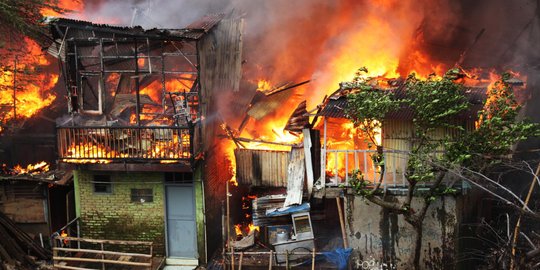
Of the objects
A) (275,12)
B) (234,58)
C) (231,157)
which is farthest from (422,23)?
(231,157)

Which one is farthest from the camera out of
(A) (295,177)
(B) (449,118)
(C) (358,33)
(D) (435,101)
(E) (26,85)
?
(E) (26,85)

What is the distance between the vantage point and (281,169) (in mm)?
17203

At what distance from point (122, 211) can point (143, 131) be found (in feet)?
11.4

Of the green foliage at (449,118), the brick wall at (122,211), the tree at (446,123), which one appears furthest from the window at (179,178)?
the green foliage at (449,118)

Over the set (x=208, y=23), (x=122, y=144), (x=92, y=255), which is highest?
(x=208, y=23)

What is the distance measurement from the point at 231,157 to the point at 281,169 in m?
3.13

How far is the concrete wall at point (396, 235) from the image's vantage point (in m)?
14.0

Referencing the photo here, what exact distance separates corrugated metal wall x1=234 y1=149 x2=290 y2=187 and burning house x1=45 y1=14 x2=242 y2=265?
Answer: 1.46 metres

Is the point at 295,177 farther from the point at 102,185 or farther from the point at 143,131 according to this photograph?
the point at 102,185

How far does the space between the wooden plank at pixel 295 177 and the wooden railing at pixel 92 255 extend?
507 centimetres

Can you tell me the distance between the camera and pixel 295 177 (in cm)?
1585

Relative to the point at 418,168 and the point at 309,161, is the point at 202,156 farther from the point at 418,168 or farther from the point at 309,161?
the point at 418,168

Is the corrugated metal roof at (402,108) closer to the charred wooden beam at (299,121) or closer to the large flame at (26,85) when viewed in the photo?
the charred wooden beam at (299,121)

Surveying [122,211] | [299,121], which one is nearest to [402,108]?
[299,121]
